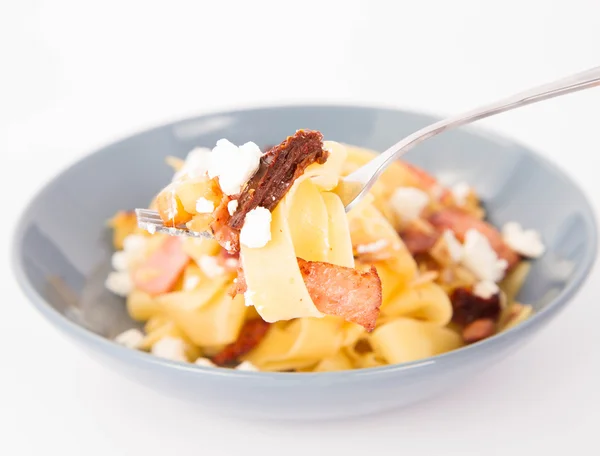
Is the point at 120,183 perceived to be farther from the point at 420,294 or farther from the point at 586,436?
the point at 586,436

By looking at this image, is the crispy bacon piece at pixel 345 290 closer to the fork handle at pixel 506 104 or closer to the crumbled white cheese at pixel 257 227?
the crumbled white cheese at pixel 257 227

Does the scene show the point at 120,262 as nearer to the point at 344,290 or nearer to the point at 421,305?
the point at 421,305

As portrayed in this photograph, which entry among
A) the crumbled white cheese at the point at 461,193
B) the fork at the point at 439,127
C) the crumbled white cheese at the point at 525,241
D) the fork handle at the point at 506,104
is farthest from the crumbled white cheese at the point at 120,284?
the crumbled white cheese at the point at 525,241

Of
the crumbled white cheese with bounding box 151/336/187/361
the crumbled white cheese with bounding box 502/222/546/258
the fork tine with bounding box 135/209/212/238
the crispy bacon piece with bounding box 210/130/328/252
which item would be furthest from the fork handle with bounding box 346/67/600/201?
the crumbled white cheese with bounding box 502/222/546/258

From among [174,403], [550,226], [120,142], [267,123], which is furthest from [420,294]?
[120,142]

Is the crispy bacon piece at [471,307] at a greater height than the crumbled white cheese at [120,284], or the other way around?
the crispy bacon piece at [471,307]

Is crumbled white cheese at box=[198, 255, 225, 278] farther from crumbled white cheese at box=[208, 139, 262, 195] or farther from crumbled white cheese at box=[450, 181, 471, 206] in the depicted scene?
crumbled white cheese at box=[450, 181, 471, 206]
